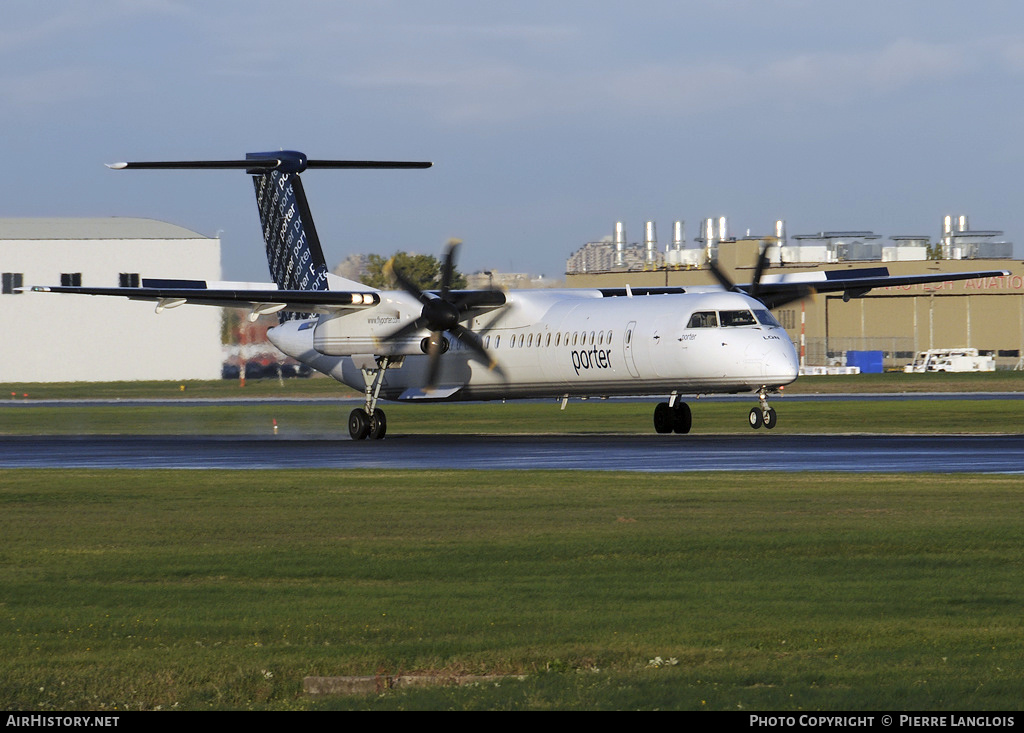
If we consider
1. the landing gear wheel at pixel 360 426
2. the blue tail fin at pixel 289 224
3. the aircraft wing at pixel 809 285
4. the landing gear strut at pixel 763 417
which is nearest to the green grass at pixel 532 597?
the landing gear strut at pixel 763 417

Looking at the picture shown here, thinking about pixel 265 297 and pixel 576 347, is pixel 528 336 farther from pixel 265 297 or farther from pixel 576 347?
pixel 265 297

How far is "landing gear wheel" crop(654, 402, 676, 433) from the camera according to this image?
1484 inches

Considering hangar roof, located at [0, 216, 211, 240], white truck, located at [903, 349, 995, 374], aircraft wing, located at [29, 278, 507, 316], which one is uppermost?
hangar roof, located at [0, 216, 211, 240]

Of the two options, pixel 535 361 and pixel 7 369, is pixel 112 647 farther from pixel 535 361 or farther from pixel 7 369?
pixel 7 369

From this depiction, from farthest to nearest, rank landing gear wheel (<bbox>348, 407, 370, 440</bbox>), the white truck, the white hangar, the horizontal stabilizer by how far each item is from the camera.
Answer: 1. the white hangar
2. the white truck
3. the horizontal stabilizer
4. landing gear wheel (<bbox>348, 407, 370, 440</bbox>)

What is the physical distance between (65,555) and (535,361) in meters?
23.7

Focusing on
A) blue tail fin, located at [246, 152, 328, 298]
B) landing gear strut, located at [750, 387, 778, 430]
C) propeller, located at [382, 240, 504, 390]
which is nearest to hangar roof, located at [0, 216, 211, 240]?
blue tail fin, located at [246, 152, 328, 298]

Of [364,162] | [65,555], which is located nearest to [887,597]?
[65,555]

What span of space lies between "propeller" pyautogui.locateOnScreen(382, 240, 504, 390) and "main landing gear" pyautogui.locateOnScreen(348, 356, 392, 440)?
4.59 feet

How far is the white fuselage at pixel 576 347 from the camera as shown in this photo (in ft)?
112

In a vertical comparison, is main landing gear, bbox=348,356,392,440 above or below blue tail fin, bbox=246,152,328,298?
below

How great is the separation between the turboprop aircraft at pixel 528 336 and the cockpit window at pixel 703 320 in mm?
24

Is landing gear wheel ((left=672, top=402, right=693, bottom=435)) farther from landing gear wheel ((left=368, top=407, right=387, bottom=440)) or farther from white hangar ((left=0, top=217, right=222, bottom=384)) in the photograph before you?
white hangar ((left=0, top=217, right=222, bottom=384))
